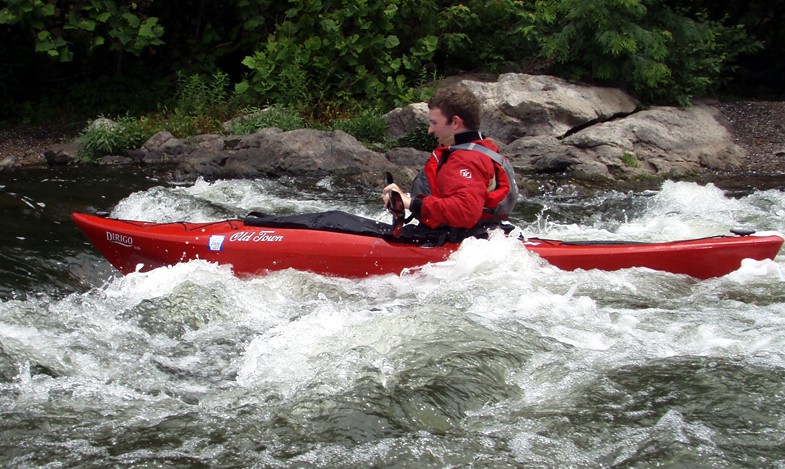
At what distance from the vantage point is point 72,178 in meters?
8.04

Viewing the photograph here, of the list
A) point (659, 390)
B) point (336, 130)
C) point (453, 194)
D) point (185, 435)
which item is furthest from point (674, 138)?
point (185, 435)

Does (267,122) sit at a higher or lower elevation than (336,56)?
lower

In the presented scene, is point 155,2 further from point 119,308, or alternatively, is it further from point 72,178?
point 119,308

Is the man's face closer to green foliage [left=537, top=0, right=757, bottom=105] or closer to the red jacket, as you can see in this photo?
the red jacket

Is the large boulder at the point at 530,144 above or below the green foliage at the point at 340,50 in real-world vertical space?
below

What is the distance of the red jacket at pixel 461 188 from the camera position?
4.10 meters

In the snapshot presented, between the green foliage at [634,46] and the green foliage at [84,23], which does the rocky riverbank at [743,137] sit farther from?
the green foliage at [84,23]

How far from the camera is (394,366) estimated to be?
3.28 m

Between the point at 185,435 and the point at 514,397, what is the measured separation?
1184mm

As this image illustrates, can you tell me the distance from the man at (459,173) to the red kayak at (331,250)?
1.06 feet

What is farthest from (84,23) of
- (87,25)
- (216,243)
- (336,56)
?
(216,243)

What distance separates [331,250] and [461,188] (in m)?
0.89

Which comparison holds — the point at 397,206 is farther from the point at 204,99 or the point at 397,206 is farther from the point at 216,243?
the point at 204,99

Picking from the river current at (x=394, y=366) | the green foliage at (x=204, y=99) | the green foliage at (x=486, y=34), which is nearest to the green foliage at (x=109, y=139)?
the green foliage at (x=204, y=99)
